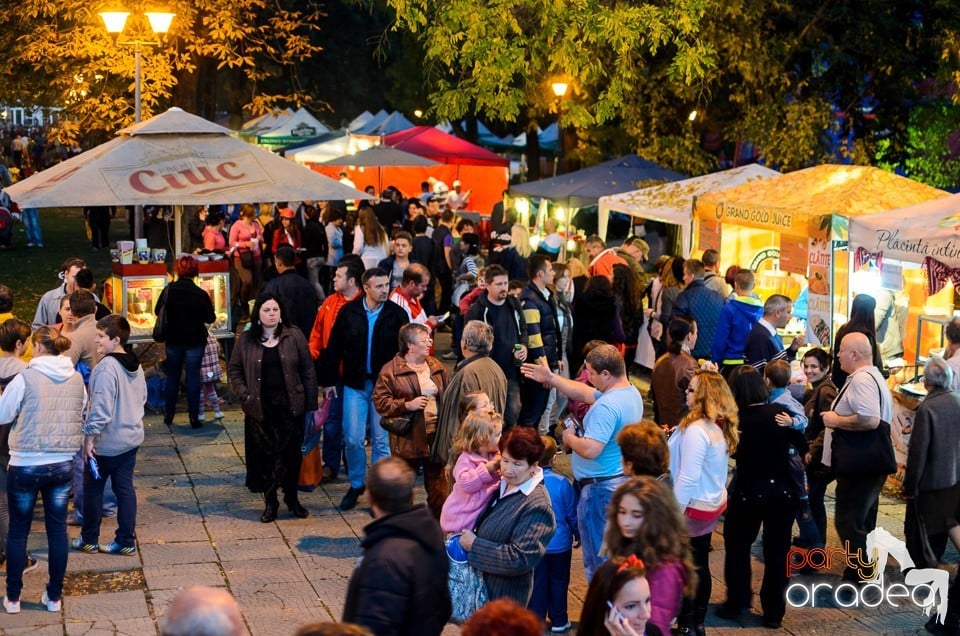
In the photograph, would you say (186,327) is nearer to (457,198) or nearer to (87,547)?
(87,547)

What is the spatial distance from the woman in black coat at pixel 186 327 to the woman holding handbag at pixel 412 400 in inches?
136

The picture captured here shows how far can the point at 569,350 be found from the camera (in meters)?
11.9

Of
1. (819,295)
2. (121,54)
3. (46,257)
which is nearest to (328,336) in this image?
(819,295)

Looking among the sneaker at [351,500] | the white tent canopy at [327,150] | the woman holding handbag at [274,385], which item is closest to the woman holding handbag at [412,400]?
the woman holding handbag at [274,385]

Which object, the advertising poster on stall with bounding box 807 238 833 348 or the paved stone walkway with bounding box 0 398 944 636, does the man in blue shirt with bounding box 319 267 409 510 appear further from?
the advertising poster on stall with bounding box 807 238 833 348

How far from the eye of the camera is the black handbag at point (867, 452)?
7836mm

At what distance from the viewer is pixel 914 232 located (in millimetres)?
10469

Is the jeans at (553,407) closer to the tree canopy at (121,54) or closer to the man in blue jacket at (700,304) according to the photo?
the man in blue jacket at (700,304)

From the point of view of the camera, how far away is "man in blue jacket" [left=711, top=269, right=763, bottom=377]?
35.9ft

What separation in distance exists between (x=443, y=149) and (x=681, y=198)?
1253 centimetres

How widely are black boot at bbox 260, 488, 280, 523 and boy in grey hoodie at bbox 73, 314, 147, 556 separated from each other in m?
1.12

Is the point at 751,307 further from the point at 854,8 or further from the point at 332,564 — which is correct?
the point at 854,8

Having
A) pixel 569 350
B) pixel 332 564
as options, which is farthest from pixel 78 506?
pixel 569 350

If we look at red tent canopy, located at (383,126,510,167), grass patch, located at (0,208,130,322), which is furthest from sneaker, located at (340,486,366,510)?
red tent canopy, located at (383,126,510,167)
